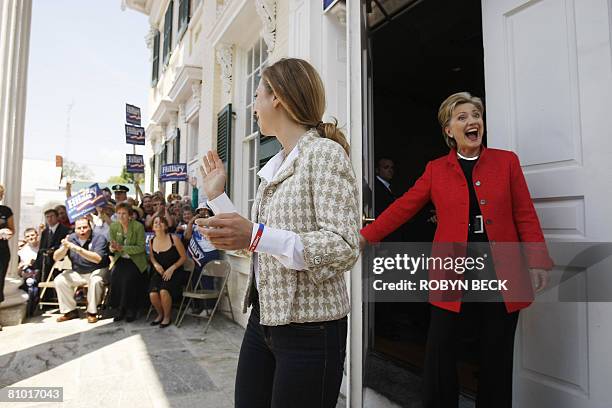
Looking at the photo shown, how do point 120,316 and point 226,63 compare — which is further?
point 226,63

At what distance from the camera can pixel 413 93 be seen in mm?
7344

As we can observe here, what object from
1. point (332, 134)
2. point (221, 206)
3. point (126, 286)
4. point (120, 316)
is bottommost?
point (120, 316)

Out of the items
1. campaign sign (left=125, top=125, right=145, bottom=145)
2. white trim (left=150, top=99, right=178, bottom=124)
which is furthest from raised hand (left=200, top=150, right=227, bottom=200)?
white trim (left=150, top=99, right=178, bottom=124)

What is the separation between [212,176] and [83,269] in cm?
560

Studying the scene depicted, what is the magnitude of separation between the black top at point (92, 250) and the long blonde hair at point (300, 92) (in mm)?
5657

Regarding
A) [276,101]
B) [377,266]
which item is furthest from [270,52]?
[276,101]

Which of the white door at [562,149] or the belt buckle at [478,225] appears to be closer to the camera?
the white door at [562,149]

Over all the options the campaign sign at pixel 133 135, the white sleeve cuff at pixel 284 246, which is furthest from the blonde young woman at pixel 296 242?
the campaign sign at pixel 133 135

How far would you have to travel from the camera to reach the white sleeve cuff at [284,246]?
1005 mm

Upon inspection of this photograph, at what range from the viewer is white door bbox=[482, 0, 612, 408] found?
1.71m

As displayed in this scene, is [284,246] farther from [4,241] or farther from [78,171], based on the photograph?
[78,171]

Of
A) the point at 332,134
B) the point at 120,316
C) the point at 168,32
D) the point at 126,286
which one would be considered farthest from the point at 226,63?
the point at 168,32
